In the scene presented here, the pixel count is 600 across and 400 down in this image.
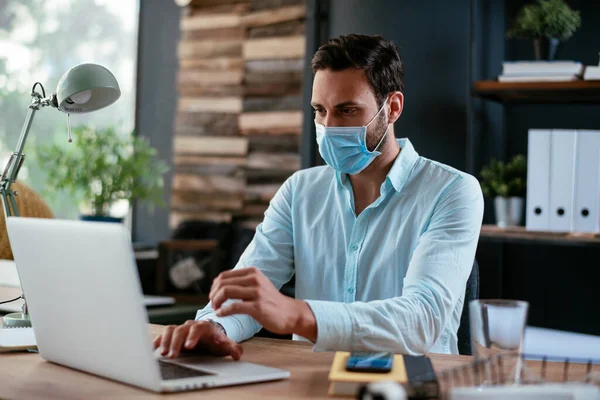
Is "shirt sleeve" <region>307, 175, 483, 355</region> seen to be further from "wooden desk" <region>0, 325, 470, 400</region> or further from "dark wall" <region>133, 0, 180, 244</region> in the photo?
"dark wall" <region>133, 0, 180, 244</region>

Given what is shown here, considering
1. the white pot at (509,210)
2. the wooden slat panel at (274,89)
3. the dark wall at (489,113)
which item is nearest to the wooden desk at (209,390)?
the white pot at (509,210)

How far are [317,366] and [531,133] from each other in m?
1.98

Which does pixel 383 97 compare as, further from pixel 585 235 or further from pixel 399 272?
A: pixel 585 235

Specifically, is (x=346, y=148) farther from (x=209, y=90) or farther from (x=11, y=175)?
(x=209, y=90)

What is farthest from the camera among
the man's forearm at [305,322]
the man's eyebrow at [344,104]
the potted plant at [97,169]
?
the potted plant at [97,169]

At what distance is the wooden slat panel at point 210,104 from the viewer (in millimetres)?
4863

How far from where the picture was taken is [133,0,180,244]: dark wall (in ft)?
16.7

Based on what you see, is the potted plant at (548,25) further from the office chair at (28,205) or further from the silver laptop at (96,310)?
the silver laptop at (96,310)

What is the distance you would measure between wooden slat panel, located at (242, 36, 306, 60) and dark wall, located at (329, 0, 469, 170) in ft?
2.80

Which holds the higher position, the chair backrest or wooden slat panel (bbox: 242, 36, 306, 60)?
wooden slat panel (bbox: 242, 36, 306, 60)

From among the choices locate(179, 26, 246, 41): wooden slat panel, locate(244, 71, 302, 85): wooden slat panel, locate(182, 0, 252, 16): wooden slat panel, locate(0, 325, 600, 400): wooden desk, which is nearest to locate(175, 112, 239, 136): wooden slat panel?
locate(244, 71, 302, 85): wooden slat panel

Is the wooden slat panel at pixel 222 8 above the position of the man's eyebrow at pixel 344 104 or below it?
above

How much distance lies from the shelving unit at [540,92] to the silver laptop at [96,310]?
220 cm

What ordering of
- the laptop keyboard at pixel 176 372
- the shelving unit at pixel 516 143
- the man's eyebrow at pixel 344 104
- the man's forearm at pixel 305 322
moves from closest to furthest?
the laptop keyboard at pixel 176 372 → the man's forearm at pixel 305 322 → the man's eyebrow at pixel 344 104 → the shelving unit at pixel 516 143
